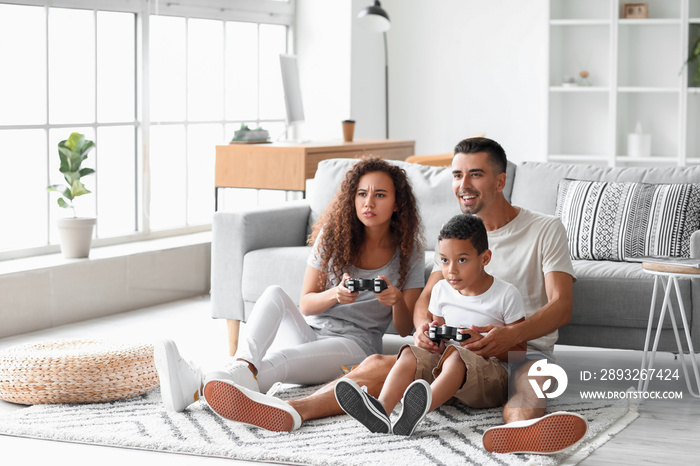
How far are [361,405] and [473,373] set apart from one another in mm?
361

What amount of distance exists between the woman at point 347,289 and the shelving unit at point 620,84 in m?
3.49

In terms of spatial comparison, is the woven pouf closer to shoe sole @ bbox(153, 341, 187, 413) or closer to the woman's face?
shoe sole @ bbox(153, 341, 187, 413)

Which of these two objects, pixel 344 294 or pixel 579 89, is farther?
pixel 579 89

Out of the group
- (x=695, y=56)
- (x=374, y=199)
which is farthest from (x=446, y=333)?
(x=695, y=56)

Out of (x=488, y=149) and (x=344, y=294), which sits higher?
(x=488, y=149)

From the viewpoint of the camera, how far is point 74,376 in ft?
10.2

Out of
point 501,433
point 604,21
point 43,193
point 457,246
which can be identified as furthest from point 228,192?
point 501,433

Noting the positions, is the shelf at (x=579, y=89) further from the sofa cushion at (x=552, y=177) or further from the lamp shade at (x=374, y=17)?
the sofa cushion at (x=552, y=177)

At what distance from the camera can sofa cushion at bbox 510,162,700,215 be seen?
3900mm

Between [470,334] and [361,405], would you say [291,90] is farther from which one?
[361,405]

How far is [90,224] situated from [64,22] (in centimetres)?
104

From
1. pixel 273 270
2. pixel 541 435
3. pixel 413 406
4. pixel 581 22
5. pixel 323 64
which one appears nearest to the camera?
pixel 541 435

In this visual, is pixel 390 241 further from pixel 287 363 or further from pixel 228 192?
pixel 228 192

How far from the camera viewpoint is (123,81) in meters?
5.32
